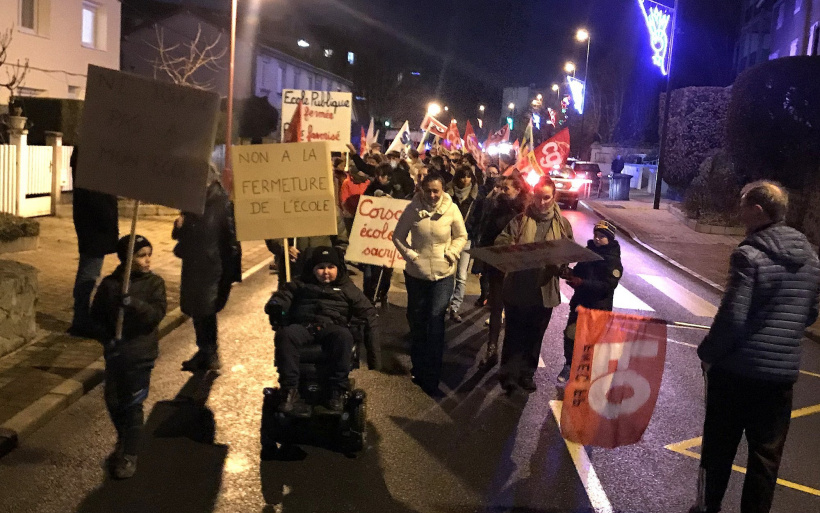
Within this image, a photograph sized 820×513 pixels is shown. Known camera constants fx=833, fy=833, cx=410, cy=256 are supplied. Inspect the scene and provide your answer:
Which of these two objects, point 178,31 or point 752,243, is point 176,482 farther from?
point 178,31

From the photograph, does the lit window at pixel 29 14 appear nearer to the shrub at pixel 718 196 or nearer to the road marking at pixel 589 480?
the shrub at pixel 718 196

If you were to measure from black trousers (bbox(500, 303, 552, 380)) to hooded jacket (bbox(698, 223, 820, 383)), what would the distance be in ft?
9.76

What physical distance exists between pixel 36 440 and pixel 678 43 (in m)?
48.5

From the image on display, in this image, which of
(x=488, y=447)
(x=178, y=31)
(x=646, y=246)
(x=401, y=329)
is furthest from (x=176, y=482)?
(x=178, y=31)

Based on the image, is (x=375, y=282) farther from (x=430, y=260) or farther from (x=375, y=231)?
(x=430, y=260)

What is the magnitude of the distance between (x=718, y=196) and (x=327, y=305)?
20984mm

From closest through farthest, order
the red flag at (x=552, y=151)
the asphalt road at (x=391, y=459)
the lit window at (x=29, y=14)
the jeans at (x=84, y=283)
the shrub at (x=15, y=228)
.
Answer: the asphalt road at (x=391, y=459) < the jeans at (x=84, y=283) < the red flag at (x=552, y=151) < the shrub at (x=15, y=228) < the lit window at (x=29, y=14)

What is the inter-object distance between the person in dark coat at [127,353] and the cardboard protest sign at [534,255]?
2.58 meters

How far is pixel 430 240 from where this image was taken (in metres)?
7.08

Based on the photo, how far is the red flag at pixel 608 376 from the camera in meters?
5.14

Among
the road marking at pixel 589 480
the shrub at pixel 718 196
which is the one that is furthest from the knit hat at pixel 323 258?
the shrub at pixel 718 196

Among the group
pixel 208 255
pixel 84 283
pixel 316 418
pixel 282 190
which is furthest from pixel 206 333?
pixel 316 418

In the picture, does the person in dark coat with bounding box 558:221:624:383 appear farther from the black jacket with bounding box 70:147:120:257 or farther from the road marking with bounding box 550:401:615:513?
the black jacket with bounding box 70:147:120:257

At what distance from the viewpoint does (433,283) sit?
710 cm
